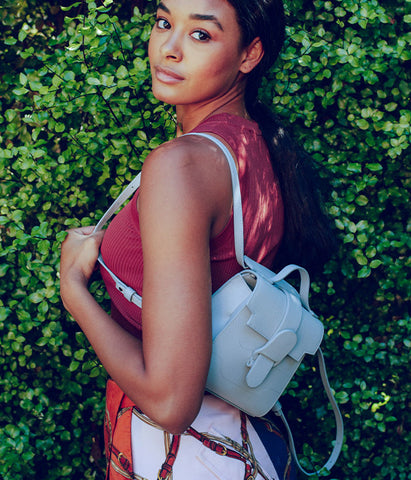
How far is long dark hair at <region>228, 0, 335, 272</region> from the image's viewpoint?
5.13ft

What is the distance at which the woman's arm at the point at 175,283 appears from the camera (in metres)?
1.17

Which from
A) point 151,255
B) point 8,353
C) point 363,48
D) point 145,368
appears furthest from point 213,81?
point 8,353

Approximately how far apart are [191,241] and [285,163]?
2.01ft

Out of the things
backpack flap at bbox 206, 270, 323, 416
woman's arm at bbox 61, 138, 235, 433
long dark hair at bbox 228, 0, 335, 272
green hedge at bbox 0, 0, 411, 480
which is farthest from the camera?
green hedge at bbox 0, 0, 411, 480

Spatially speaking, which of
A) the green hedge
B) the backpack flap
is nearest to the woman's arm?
the backpack flap

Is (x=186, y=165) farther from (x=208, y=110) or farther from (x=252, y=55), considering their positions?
(x=252, y=55)

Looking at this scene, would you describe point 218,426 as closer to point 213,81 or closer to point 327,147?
point 213,81

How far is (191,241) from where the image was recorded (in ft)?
3.87

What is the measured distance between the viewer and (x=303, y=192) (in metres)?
1.70

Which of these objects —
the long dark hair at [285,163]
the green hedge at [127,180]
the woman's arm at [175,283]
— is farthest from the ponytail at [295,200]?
the green hedge at [127,180]

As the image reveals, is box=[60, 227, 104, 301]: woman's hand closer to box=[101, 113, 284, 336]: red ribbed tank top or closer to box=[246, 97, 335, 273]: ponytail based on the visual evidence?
box=[101, 113, 284, 336]: red ribbed tank top

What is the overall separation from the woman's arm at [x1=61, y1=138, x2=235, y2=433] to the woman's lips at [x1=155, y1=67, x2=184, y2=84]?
355 millimetres

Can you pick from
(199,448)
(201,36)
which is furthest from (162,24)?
(199,448)

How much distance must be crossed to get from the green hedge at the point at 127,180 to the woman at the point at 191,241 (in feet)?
1.83
